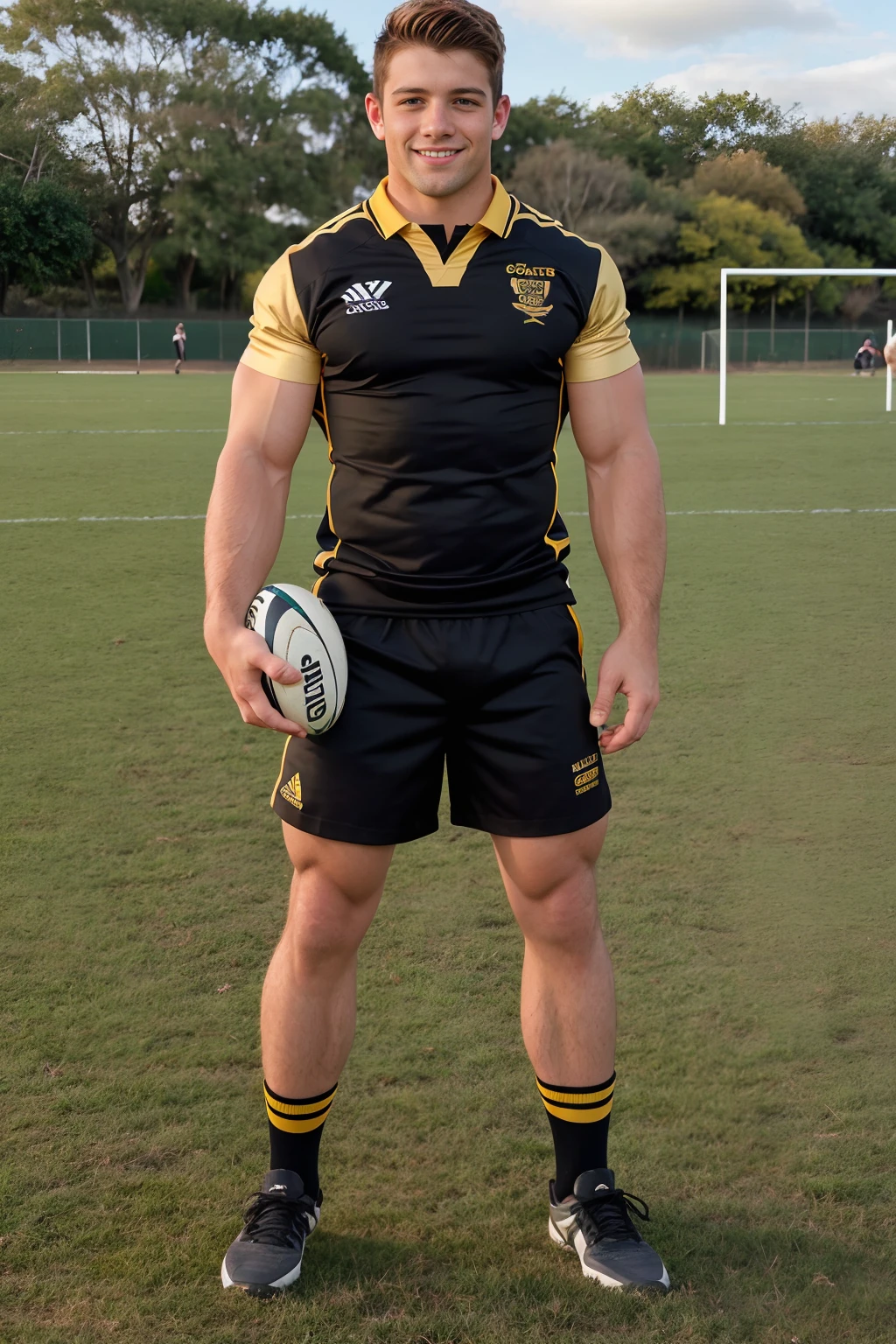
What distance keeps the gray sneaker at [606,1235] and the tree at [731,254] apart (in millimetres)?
59260

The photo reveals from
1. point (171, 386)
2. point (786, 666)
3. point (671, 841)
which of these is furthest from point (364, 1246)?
point (171, 386)

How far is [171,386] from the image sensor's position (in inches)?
1390

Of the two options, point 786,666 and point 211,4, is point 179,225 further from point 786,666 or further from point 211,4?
point 786,666

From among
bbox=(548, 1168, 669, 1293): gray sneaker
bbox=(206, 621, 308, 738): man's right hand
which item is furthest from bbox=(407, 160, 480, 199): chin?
bbox=(548, 1168, 669, 1293): gray sneaker

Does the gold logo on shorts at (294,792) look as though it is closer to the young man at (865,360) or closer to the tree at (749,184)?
the young man at (865,360)

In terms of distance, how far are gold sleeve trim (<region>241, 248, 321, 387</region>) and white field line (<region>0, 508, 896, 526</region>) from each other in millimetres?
9076

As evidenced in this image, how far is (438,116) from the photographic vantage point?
7.78ft

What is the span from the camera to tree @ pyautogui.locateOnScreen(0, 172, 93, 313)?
5447cm

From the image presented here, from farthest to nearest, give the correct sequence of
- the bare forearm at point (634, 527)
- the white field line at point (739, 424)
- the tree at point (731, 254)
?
1. the tree at point (731, 254)
2. the white field line at point (739, 424)
3. the bare forearm at point (634, 527)

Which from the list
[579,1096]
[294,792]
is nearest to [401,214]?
[294,792]

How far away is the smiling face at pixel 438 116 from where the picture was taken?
2377mm

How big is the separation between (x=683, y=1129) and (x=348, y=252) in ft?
6.37

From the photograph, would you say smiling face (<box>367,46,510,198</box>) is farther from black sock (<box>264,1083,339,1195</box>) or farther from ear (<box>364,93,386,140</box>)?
black sock (<box>264,1083,339,1195</box>)

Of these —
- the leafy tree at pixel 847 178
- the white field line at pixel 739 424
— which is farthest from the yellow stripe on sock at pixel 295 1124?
the leafy tree at pixel 847 178
